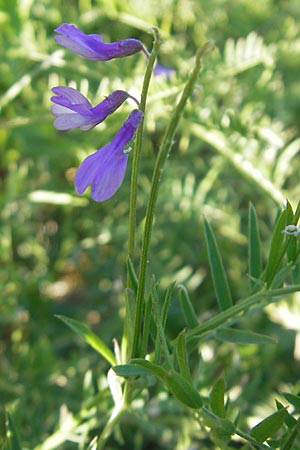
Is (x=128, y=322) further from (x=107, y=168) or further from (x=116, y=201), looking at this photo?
(x=116, y=201)

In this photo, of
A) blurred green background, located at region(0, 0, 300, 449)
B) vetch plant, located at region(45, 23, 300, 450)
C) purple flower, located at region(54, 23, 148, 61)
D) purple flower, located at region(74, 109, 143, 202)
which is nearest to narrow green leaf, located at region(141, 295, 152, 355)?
vetch plant, located at region(45, 23, 300, 450)

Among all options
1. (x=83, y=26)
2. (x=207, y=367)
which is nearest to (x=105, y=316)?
(x=207, y=367)

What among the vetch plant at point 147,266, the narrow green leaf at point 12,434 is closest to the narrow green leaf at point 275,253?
the vetch plant at point 147,266

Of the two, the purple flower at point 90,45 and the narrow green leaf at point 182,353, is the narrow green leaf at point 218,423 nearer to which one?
the narrow green leaf at point 182,353

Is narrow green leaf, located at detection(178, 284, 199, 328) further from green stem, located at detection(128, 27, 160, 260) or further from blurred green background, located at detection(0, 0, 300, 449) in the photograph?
blurred green background, located at detection(0, 0, 300, 449)

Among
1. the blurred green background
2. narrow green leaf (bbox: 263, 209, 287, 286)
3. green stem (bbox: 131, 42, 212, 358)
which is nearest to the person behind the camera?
green stem (bbox: 131, 42, 212, 358)

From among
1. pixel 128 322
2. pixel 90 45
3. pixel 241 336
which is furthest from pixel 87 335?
pixel 90 45

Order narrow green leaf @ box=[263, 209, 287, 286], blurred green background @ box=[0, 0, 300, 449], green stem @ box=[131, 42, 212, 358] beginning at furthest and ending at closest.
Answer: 1. blurred green background @ box=[0, 0, 300, 449]
2. narrow green leaf @ box=[263, 209, 287, 286]
3. green stem @ box=[131, 42, 212, 358]
